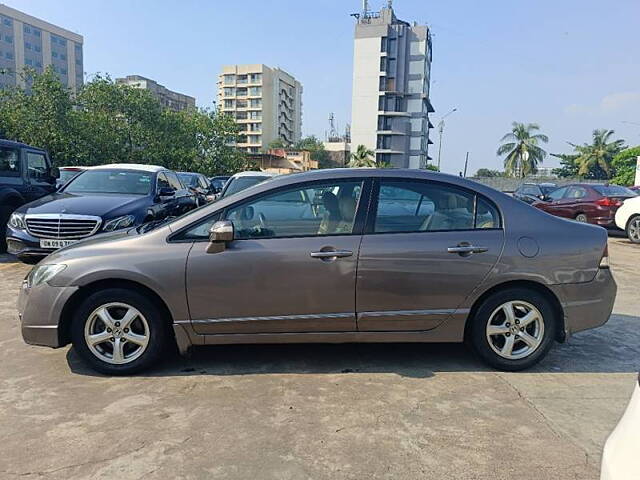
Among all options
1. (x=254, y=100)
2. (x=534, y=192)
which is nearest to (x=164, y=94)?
(x=254, y=100)

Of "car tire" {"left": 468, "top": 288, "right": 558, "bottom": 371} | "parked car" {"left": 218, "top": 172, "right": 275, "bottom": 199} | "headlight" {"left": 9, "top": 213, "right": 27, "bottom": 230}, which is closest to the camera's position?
"car tire" {"left": 468, "top": 288, "right": 558, "bottom": 371}

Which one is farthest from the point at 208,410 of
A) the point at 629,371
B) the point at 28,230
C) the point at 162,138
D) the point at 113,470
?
the point at 162,138

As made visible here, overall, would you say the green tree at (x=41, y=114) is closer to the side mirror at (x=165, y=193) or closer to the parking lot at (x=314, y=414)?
the side mirror at (x=165, y=193)

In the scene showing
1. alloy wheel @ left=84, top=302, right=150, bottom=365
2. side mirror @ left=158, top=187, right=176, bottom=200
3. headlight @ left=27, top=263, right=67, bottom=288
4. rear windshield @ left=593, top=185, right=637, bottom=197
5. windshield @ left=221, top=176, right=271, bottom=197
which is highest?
rear windshield @ left=593, top=185, right=637, bottom=197

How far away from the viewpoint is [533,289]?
396 cm

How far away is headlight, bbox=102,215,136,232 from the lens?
22.7ft

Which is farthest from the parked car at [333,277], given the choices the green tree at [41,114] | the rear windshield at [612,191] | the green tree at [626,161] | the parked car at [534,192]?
the green tree at [626,161]

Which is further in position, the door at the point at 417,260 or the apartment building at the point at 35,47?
the apartment building at the point at 35,47

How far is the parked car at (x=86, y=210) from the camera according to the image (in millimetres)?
6875

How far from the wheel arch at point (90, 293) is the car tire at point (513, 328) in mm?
2468

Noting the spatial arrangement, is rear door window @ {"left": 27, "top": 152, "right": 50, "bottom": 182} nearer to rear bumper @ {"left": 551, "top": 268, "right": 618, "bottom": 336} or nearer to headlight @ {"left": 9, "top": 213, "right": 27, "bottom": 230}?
headlight @ {"left": 9, "top": 213, "right": 27, "bottom": 230}

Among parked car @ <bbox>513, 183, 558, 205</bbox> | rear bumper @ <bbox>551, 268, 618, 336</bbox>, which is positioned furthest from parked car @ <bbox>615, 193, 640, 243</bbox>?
rear bumper @ <bbox>551, 268, 618, 336</bbox>

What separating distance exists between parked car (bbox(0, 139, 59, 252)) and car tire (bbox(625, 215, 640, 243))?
13.7 metres

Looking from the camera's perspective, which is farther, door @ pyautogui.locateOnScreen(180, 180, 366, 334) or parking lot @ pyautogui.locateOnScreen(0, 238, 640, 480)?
door @ pyautogui.locateOnScreen(180, 180, 366, 334)
